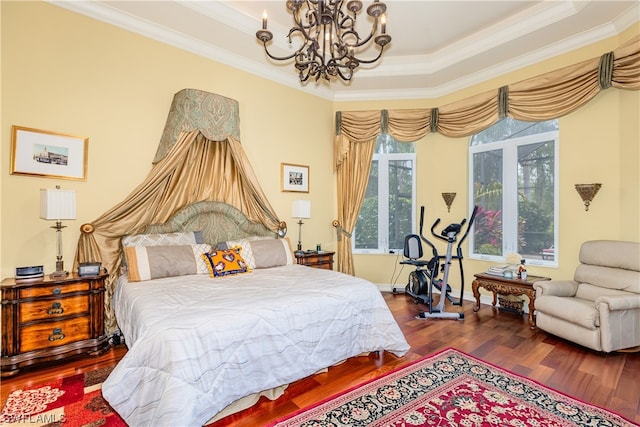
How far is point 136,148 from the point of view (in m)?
3.38

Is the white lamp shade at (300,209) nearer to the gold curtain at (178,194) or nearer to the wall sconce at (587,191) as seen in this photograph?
the gold curtain at (178,194)

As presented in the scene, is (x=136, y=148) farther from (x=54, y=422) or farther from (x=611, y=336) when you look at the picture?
(x=611, y=336)

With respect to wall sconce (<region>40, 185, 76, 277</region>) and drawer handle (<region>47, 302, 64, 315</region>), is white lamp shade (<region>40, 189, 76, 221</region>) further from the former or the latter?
drawer handle (<region>47, 302, 64, 315</region>)

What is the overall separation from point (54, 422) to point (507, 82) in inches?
229

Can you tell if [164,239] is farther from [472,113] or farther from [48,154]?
[472,113]

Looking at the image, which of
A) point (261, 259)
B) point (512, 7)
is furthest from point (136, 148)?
point (512, 7)

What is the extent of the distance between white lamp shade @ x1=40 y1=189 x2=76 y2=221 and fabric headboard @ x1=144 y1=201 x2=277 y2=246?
2.51 ft

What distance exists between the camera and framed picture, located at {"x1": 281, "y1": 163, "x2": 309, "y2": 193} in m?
4.65

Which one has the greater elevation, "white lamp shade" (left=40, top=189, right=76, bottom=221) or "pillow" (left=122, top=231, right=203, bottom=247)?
"white lamp shade" (left=40, top=189, right=76, bottom=221)

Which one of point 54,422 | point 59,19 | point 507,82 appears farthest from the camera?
point 507,82

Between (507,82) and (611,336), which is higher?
(507,82)

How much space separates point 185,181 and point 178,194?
177 millimetres

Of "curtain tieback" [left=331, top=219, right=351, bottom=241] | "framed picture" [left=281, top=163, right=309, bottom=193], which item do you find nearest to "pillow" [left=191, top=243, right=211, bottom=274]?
"framed picture" [left=281, top=163, right=309, bottom=193]

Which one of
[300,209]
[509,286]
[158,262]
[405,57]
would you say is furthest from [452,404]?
[405,57]
